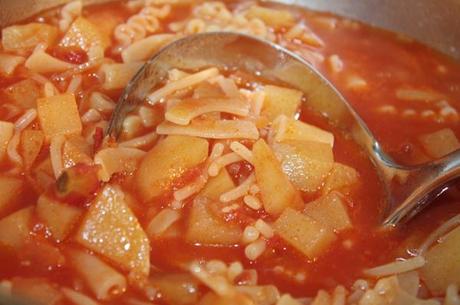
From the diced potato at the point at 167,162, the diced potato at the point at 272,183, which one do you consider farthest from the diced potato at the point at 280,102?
the diced potato at the point at 167,162

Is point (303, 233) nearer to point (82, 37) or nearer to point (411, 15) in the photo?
point (82, 37)

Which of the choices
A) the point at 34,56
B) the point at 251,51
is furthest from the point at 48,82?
the point at 251,51

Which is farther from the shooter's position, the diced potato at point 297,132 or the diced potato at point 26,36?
the diced potato at point 26,36

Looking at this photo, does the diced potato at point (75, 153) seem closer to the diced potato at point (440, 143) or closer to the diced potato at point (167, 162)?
the diced potato at point (167, 162)

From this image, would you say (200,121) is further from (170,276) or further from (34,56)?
(34,56)

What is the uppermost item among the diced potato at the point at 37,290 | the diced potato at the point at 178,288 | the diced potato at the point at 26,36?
the diced potato at the point at 26,36

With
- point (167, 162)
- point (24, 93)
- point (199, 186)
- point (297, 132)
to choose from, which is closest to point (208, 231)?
point (199, 186)
